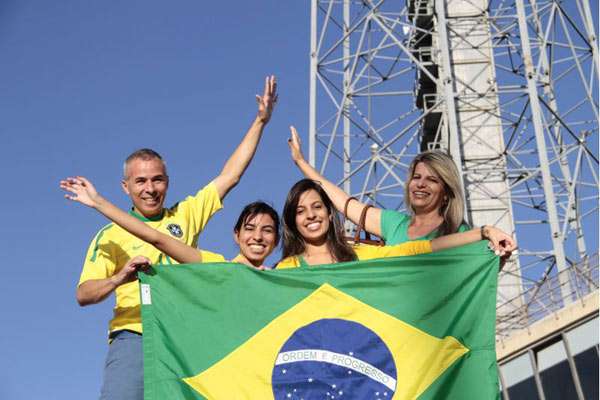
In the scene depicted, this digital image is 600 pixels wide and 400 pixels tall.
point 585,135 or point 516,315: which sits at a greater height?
point 585,135

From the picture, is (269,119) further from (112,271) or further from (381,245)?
(112,271)

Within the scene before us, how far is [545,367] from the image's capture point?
60.6 ft

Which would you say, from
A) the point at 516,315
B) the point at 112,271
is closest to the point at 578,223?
the point at 516,315

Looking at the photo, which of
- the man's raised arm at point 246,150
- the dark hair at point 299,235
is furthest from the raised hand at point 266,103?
the dark hair at point 299,235

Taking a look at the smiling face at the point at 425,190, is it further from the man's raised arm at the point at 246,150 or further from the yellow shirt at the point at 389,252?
the man's raised arm at the point at 246,150

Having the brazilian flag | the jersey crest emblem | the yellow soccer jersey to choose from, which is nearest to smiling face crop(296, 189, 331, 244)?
the brazilian flag

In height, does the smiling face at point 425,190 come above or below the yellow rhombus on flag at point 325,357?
above

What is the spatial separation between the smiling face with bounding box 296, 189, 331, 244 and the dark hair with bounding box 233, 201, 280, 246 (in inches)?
6.3

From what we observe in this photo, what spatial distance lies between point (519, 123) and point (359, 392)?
17.0m

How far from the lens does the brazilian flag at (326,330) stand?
16.2ft

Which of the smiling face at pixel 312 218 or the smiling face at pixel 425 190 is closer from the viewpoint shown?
the smiling face at pixel 312 218

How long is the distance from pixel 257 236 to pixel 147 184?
2.33 ft

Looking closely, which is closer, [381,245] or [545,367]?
[381,245]

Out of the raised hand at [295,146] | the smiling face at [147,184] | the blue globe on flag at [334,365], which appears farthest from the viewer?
the raised hand at [295,146]
